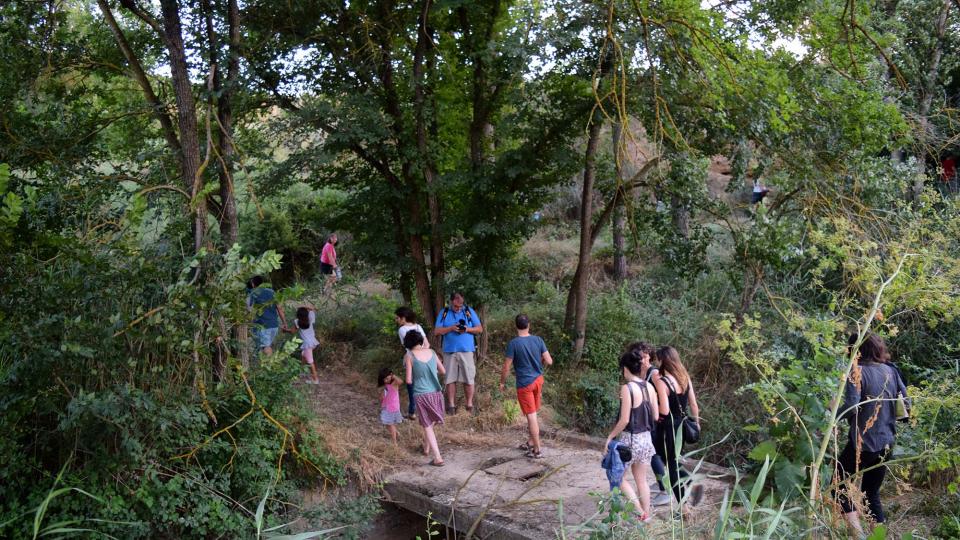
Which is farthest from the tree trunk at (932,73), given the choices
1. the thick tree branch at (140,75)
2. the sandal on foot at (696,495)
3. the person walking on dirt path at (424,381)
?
the thick tree branch at (140,75)

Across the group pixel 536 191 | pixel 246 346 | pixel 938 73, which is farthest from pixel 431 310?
pixel 938 73

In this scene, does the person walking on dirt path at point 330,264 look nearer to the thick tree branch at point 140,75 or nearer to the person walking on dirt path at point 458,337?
the person walking on dirt path at point 458,337

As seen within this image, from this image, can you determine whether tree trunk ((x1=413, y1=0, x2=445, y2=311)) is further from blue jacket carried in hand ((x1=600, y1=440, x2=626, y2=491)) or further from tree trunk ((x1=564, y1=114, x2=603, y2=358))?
blue jacket carried in hand ((x1=600, y1=440, x2=626, y2=491))

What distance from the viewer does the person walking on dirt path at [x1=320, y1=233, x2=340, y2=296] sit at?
50.9 feet

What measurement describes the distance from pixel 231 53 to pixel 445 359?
468cm

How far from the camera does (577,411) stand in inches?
465

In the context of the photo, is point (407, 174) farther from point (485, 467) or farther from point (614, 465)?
point (614, 465)

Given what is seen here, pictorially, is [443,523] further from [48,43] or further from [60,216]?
[48,43]

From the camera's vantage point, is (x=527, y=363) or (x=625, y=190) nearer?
(x=527, y=363)

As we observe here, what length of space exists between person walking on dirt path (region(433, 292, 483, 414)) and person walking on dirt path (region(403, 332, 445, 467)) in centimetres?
140

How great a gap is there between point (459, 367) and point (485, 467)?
1.83 meters

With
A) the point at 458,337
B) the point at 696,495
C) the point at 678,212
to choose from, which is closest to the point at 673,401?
the point at 696,495

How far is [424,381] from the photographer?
864 centimetres

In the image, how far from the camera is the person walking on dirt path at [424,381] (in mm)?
8617
